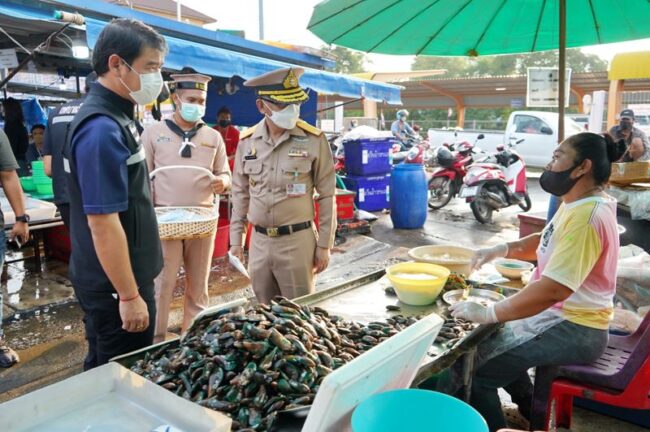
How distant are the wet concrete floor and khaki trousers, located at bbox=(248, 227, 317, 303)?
1.47 m

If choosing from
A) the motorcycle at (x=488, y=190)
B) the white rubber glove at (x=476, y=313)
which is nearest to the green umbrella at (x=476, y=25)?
the white rubber glove at (x=476, y=313)

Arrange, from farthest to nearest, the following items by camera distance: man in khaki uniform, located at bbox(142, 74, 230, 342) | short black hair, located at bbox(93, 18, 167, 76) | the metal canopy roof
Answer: the metal canopy roof → man in khaki uniform, located at bbox(142, 74, 230, 342) → short black hair, located at bbox(93, 18, 167, 76)

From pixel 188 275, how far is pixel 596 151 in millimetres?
2901

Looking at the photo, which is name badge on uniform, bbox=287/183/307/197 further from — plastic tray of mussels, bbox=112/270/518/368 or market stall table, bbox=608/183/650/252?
market stall table, bbox=608/183/650/252

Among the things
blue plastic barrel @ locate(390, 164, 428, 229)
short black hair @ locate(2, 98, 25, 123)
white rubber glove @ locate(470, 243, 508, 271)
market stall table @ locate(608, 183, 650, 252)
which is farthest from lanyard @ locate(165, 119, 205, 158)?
short black hair @ locate(2, 98, 25, 123)

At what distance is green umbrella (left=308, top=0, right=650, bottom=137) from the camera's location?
11.2 feet

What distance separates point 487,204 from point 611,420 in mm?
6006

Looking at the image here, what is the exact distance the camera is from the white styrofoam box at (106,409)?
1.31 meters

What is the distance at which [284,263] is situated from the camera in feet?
10.9

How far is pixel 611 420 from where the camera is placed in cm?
304

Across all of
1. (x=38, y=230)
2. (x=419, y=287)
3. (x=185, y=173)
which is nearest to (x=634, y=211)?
(x=419, y=287)

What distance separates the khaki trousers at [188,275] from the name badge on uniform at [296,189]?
2.63 ft

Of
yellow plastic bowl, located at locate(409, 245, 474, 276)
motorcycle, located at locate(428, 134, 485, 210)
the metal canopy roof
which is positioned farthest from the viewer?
the metal canopy roof

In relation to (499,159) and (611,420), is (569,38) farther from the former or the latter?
(499,159)
